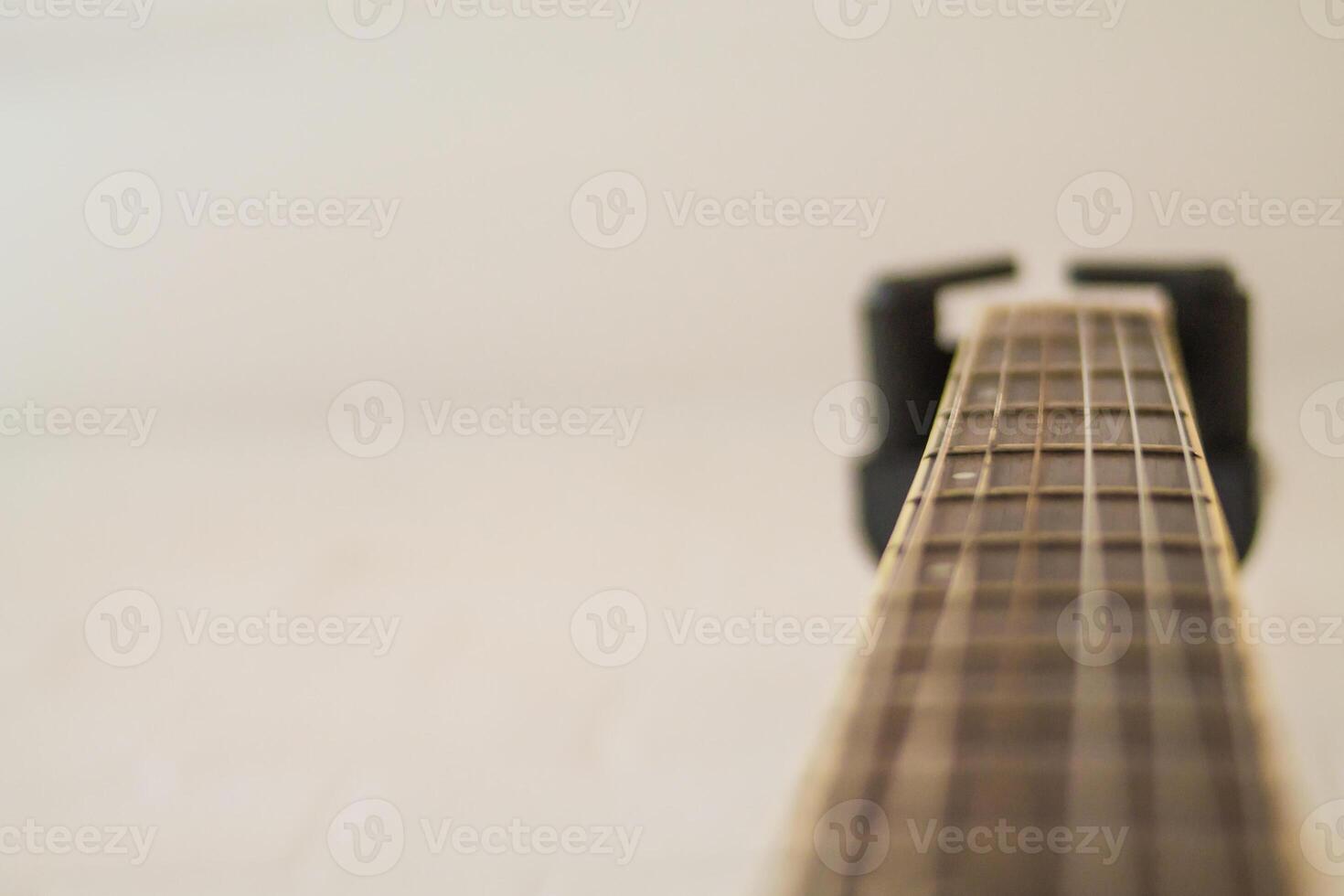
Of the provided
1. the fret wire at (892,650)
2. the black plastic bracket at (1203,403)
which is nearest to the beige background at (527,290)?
the black plastic bracket at (1203,403)

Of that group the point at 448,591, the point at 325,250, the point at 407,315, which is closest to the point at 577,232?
the point at 407,315

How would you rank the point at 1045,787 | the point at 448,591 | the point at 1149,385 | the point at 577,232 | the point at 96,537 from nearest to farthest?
the point at 1045,787 → the point at 1149,385 → the point at 448,591 → the point at 96,537 → the point at 577,232

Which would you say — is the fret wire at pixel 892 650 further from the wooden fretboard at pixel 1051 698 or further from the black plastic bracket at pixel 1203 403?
the black plastic bracket at pixel 1203 403

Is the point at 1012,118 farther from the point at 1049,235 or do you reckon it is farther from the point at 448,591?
the point at 448,591

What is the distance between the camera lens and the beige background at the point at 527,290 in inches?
52.2

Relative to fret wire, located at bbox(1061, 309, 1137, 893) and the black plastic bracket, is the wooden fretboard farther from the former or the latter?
the black plastic bracket

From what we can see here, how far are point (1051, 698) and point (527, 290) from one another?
136cm

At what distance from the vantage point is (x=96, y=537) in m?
1.53

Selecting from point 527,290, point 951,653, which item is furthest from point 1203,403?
point 527,290

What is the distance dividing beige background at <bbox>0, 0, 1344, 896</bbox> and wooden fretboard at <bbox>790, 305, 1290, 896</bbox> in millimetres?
635

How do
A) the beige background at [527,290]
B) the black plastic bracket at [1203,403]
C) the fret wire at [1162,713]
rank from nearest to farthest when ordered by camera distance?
the fret wire at [1162,713], the black plastic bracket at [1203,403], the beige background at [527,290]

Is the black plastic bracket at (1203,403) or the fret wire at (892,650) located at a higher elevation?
the black plastic bracket at (1203,403)

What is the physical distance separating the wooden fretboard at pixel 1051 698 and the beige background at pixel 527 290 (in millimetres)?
635

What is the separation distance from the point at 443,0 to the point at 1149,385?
1.26m
